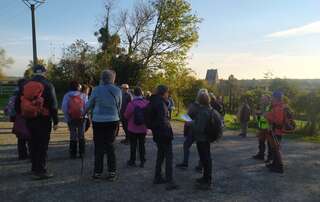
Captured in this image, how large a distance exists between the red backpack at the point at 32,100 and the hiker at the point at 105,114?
867 millimetres

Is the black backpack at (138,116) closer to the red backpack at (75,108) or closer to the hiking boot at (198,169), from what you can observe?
the red backpack at (75,108)

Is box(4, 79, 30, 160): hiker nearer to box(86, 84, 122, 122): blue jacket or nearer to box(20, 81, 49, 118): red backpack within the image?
box(20, 81, 49, 118): red backpack

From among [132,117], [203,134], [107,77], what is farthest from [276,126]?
[107,77]

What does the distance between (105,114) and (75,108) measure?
1996mm

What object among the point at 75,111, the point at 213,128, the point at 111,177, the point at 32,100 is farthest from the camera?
the point at 75,111

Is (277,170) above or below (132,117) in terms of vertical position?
below

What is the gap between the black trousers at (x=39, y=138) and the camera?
7.04 meters

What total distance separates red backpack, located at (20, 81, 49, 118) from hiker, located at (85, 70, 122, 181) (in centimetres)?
87

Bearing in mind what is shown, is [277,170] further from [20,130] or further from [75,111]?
[20,130]

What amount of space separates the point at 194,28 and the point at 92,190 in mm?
26030

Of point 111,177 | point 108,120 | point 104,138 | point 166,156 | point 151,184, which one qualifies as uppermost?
point 108,120

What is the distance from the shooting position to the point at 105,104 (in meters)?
7.08

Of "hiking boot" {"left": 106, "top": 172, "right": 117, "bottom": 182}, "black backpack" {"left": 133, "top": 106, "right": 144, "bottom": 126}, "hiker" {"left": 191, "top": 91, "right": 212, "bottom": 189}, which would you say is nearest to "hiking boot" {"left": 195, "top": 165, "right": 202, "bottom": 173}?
"hiker" {"left": 191, "top": 91, "right": 212, "bottom": 189}

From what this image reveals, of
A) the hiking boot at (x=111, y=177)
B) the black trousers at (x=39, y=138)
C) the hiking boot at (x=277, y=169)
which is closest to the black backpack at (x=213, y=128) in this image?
the hiking boot at (x=111, y=177)
